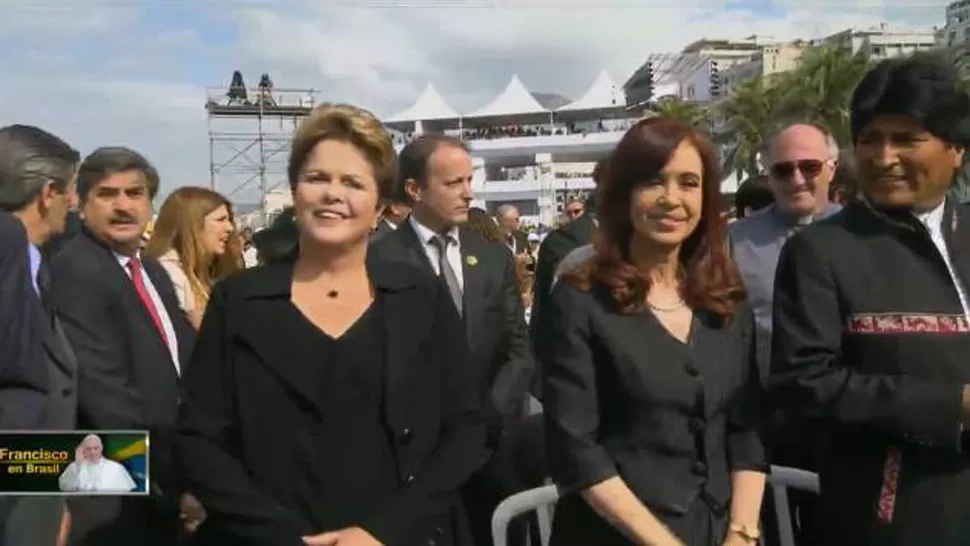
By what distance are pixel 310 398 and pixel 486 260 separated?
220cm

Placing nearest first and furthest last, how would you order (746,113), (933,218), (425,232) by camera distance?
(933,218) → (425,232) → (746,113)

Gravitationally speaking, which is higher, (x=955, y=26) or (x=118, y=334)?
(x=955, y=26)

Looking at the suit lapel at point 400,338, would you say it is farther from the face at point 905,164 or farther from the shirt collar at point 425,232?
the shirt collar at point 425,232

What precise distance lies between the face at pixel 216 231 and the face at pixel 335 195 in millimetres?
2476

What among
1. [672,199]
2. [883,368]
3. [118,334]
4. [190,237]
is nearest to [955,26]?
[190,237]

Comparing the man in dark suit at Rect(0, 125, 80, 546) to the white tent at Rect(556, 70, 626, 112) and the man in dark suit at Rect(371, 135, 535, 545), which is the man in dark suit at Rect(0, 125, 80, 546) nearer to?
Result: the man in dark suit at Rect(371, 135, 535, 545)

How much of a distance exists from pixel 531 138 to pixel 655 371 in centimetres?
7673

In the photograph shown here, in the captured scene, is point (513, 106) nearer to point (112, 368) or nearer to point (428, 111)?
point (428, 111)

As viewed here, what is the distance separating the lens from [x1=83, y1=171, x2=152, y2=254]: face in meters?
3.57

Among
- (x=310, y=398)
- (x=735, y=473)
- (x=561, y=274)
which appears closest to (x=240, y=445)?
(x=310, y=398)

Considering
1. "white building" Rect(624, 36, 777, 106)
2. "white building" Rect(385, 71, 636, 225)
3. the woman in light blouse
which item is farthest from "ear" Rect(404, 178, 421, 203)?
"white building" Rect(624, 36, 777, 106)

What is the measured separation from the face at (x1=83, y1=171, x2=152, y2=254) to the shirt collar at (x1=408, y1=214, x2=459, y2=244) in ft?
3.59

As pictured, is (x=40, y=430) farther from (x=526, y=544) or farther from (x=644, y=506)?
(x=644, y=506)
